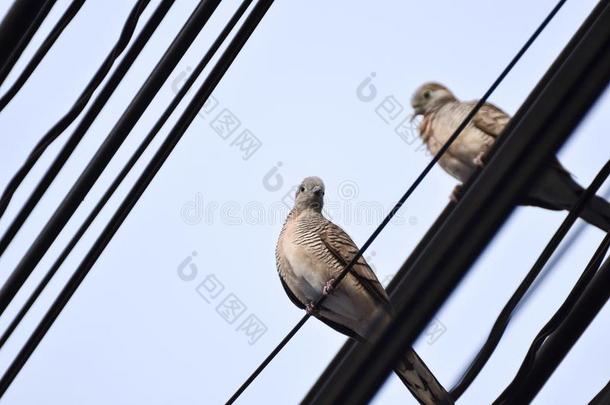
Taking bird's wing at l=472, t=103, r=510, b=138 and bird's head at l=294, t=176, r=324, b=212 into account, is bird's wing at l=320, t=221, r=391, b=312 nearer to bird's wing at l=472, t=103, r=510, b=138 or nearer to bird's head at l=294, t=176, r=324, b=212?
bird's head at l=294, t=176, r=324, b=212

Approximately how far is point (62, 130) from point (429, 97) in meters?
2.85

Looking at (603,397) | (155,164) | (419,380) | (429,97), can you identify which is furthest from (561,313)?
(429,97)

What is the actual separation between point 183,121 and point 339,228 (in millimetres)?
1998

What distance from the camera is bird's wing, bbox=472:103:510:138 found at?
174 inches

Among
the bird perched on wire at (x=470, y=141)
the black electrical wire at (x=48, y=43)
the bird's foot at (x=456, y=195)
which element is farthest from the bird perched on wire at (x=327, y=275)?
the black electrical wire at (x=48, y=43)

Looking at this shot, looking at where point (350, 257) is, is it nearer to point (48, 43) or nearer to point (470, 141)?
point (470, 141)

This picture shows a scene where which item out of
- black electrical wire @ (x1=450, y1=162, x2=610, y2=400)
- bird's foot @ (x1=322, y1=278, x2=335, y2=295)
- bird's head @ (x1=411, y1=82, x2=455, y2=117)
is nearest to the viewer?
black electrical wire @ (x1=450, y1=162, x2=610, y2=400)

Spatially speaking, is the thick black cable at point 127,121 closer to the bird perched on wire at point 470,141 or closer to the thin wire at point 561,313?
the bird perched on wire at point 470,141

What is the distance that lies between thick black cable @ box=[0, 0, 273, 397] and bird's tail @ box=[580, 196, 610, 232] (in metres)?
1.59

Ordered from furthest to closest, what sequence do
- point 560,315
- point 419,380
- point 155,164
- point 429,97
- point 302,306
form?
point 429,97
point 302,306
point 419,380
point 155,164
point 560,315

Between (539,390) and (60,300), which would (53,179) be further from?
(539,390)

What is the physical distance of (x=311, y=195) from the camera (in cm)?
493

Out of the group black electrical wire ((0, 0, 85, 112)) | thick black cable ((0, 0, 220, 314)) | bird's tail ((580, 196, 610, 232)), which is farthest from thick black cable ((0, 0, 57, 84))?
bird's tail ((580, 196, 610, 232))

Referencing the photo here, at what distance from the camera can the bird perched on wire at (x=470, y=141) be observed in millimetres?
3763
